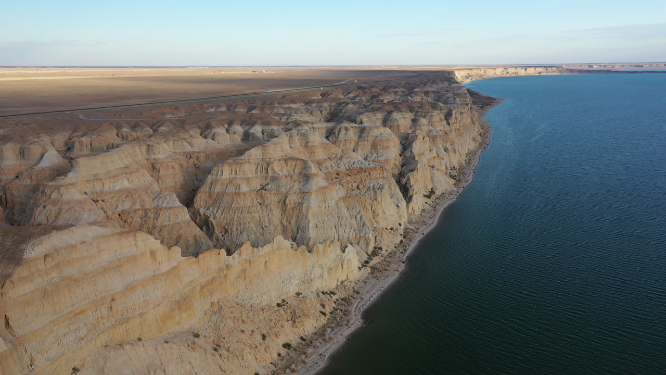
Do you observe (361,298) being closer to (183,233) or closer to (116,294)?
(183,233)

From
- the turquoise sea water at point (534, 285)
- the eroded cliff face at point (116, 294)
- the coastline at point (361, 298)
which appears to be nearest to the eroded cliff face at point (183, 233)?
the eroded cliff face at point (116, 294)

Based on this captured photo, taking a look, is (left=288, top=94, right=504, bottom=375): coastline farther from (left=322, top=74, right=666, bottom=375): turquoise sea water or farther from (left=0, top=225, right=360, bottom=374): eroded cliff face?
(left=0, top=225, right=360, bottom=374): eroded cliff face

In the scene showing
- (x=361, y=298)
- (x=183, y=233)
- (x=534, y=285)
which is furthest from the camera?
(x=534, y=285)

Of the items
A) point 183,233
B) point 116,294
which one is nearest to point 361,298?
point 183,233

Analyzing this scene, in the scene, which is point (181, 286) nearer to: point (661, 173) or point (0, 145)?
point (0, 145)

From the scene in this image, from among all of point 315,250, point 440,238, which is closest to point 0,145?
point 315,250

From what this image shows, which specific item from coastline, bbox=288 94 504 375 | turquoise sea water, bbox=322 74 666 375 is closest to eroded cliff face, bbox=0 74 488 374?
coastline, bbox=288 94 504 375

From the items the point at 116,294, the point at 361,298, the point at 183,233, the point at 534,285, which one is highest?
the point at 116,294
